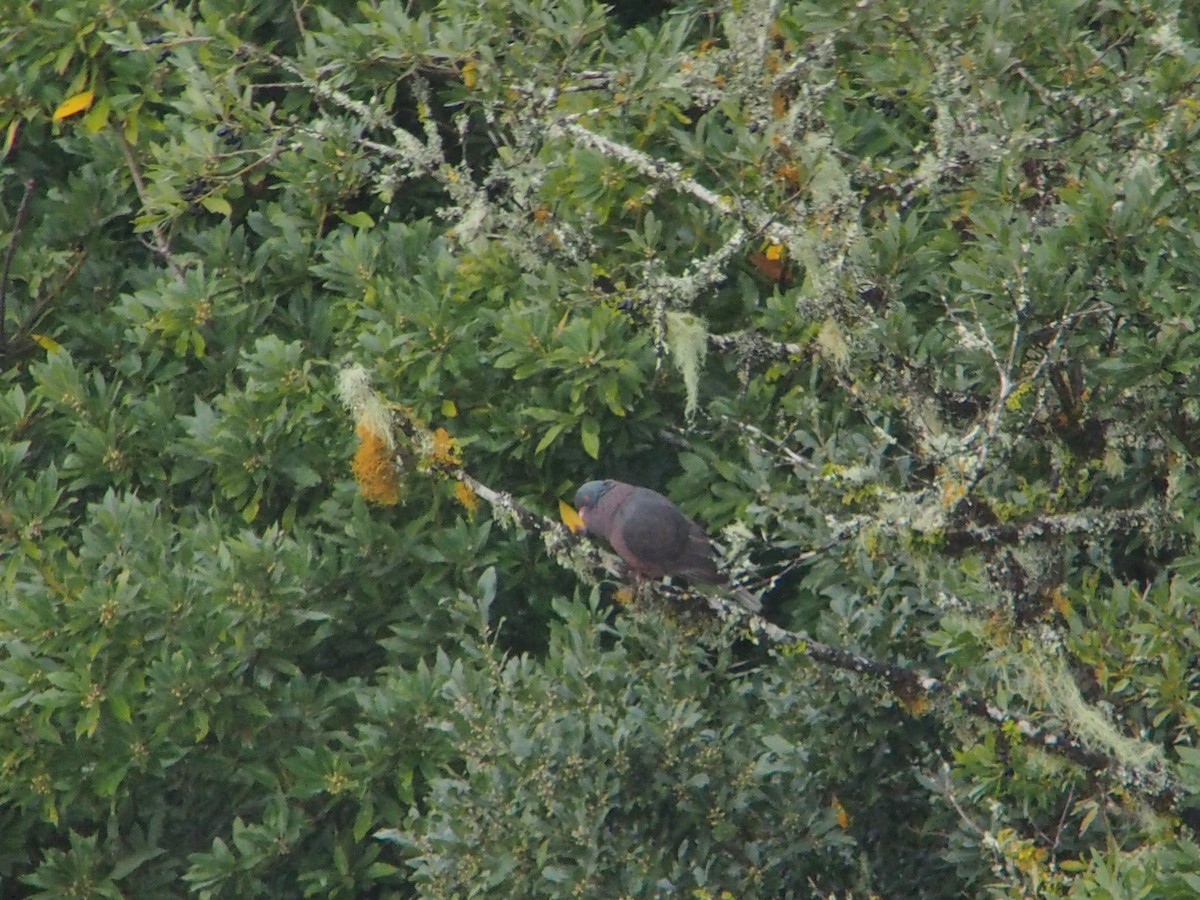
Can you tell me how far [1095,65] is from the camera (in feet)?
17.1

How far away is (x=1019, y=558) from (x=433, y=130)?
211cm

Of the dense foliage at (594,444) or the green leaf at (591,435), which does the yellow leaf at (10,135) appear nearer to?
the dense foliage at (594,444)

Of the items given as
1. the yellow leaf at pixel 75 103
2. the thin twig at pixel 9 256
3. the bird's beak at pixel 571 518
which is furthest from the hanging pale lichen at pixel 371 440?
the yellow leaf at pixel 75 103

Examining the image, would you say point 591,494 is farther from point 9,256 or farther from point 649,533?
point 9,256

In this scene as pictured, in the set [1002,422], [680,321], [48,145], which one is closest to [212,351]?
[48,145]

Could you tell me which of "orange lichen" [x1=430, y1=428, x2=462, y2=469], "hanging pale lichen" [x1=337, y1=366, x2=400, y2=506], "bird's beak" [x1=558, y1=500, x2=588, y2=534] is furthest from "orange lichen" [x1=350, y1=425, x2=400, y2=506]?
"bird's beak" [x1=558, y1=500, x2=588, y2=534]

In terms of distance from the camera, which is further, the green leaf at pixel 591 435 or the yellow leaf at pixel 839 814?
the green leaf at pixel 591 435

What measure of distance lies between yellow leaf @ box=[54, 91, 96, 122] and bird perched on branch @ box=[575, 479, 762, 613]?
2.68m

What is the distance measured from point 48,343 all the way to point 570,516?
2226 mm

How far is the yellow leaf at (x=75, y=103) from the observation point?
630 cm

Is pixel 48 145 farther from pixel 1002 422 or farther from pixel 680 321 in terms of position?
pixel 1002 422

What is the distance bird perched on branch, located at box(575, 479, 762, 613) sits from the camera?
4.90 m

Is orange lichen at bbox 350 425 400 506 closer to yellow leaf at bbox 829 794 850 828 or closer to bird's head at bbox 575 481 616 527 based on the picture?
bird's head at bbox 575 481 616 527

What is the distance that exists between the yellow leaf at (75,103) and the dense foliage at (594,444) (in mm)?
88
